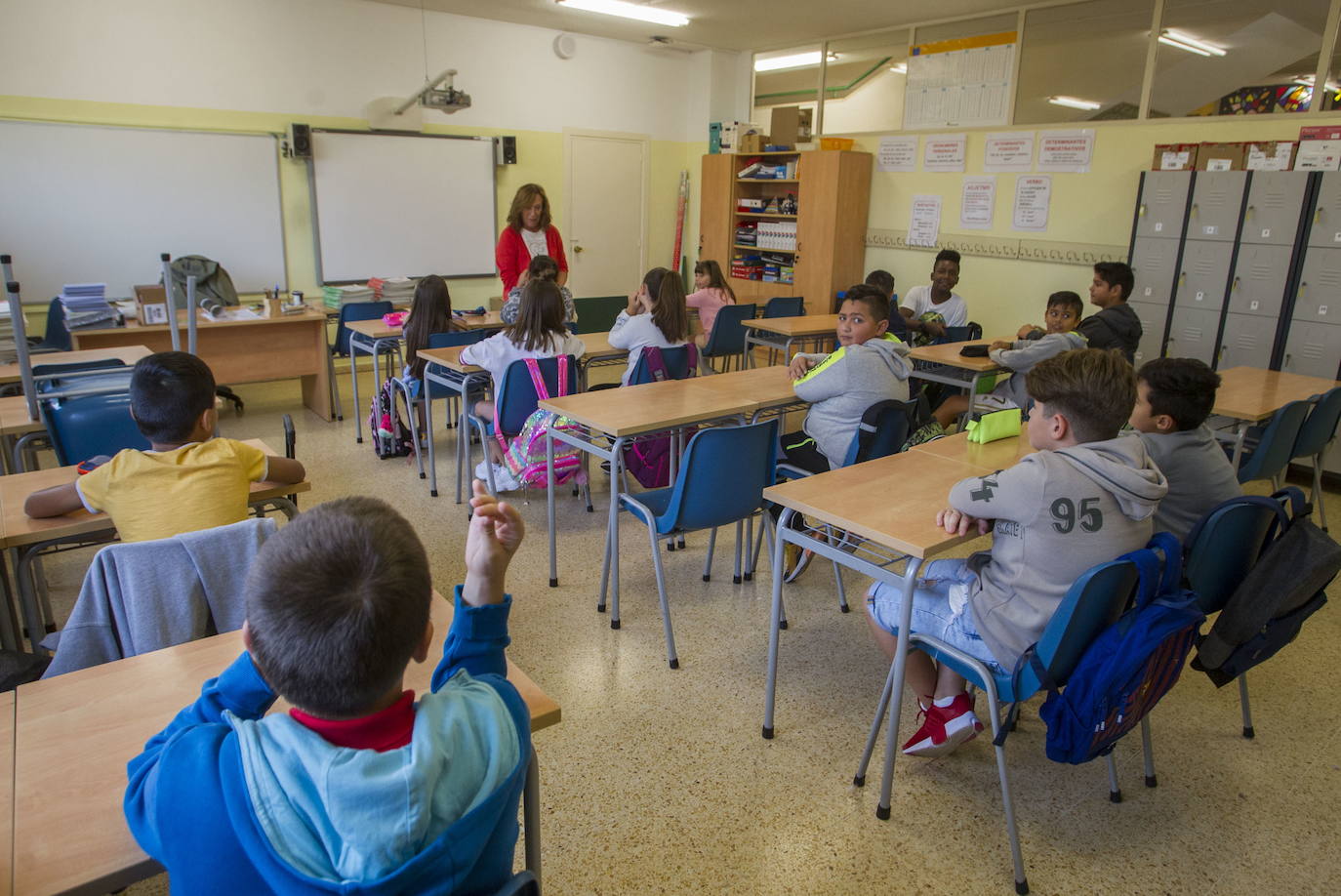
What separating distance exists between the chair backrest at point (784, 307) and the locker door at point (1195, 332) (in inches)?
100

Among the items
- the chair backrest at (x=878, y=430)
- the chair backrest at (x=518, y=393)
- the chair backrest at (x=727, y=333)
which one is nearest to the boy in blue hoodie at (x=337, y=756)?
the chair backrest at (x=878, y=430)

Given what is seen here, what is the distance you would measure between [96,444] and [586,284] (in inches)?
233

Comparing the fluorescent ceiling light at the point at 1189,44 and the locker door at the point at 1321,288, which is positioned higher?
the fluorescent ceiling light at the point at 1189,44

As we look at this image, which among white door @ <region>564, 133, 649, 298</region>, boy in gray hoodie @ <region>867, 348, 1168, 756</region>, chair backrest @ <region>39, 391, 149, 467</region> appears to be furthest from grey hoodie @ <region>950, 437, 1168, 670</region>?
white door @ <region>564, 133, 649, 298</region>

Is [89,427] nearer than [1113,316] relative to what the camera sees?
Yes

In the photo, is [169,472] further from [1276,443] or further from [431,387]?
[1276,443]

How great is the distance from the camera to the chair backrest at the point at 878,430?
3.05 metres

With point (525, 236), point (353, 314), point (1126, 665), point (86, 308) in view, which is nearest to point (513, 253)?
point (525, 236)

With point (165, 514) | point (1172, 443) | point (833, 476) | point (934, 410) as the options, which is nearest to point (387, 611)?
point (165, 514)

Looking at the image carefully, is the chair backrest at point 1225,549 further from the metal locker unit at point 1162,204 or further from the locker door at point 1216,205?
the metal locker unit at point 1162,204

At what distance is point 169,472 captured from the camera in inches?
76.6

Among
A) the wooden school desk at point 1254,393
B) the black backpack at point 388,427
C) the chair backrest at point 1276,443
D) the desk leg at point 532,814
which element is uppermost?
the wooden school desk at point 1254,393

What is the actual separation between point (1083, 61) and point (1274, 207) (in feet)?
6.15

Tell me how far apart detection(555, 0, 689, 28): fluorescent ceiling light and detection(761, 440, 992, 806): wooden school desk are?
519 centimetres
